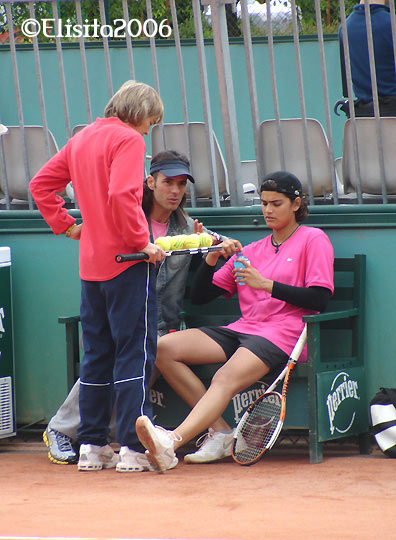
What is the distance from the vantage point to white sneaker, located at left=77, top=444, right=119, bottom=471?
15.7 feet

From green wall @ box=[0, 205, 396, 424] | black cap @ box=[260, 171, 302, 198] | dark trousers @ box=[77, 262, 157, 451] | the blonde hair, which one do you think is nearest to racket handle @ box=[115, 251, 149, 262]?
dark trousers @ box=[77, 262, 157, 451]

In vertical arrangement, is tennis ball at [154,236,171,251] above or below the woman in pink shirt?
above

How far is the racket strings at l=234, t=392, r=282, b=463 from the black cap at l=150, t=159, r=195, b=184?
1265 mm

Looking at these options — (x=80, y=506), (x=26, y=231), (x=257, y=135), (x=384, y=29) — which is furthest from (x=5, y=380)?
(x=384, y=29)

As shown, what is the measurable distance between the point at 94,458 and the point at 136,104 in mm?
1774

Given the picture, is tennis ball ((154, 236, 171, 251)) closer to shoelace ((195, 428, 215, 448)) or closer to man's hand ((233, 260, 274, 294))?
man's hand ((233, 260, 274, 294))

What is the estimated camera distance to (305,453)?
5113 millimetres

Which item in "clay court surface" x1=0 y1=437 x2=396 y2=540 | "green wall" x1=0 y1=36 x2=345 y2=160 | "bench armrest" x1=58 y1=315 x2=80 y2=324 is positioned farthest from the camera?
"green wall" x1=0 y1=36 x2=345 y2=160

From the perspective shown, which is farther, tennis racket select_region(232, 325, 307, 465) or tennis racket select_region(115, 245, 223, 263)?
tennis racket select_region(232, 325, 307, 465)

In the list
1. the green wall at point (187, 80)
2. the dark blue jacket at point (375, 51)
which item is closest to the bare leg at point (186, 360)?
the dark blue jacket at point (375, 51)

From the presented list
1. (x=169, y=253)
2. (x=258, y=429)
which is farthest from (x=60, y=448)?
(x=169, y=253)

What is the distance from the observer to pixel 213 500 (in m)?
4.02

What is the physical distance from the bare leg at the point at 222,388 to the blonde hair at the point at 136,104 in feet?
4.17

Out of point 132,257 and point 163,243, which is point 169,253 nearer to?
point 163,243
